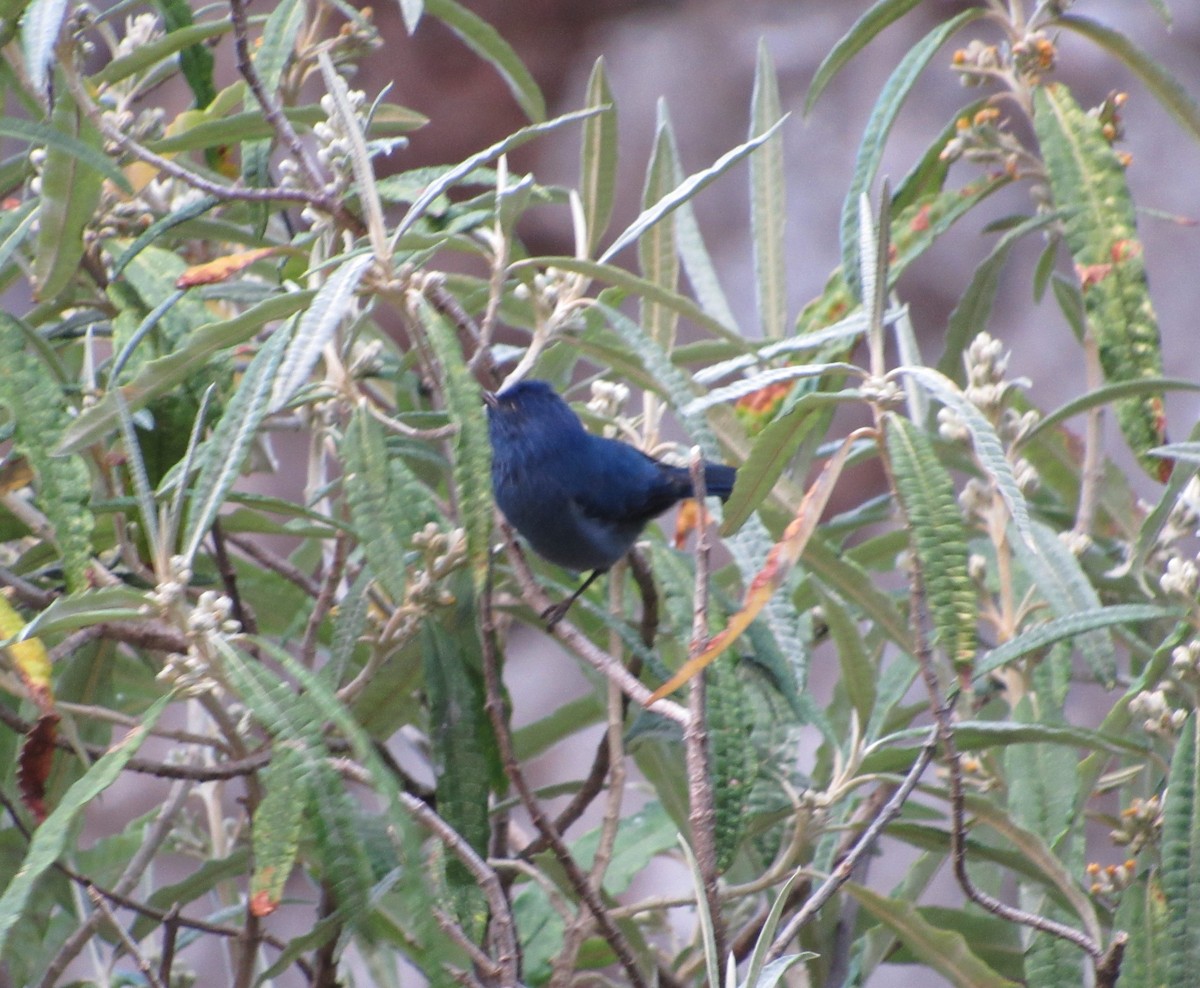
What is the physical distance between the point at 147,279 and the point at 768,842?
1103 millimetres

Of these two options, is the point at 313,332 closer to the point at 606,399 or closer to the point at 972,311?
the point at 606,399

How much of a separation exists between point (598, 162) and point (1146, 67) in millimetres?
805

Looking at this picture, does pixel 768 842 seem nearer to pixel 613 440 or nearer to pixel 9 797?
pixel 613 440

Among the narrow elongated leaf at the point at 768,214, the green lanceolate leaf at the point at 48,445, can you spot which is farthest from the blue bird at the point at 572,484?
the green lanceolate leaf at the point at 48,445

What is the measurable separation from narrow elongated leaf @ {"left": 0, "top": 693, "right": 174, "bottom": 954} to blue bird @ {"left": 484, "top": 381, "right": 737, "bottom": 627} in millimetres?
906

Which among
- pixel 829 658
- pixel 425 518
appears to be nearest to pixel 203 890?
pixel 425 518

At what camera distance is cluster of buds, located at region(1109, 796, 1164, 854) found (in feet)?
5.46

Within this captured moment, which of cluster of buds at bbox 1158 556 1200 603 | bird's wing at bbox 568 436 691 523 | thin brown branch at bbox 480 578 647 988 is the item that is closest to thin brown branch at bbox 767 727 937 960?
thin brown branch at bbox 480 578 647 988

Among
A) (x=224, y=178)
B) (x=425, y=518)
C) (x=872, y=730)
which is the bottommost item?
(x=872, y=730)

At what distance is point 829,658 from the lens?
478cm

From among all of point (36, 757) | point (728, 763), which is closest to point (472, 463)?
point (728, 763)

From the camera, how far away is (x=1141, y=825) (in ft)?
5.49

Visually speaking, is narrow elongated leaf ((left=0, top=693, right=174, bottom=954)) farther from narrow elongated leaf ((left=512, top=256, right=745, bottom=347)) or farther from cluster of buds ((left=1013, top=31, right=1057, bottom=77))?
cluster of buds ((left=1013, top=31, right=1057, bottom=77))

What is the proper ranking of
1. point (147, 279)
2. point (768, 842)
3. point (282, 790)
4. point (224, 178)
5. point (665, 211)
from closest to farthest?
point (282, 790), point (665, 211), point (147, 279), point (768, 842), point (224, 178)
